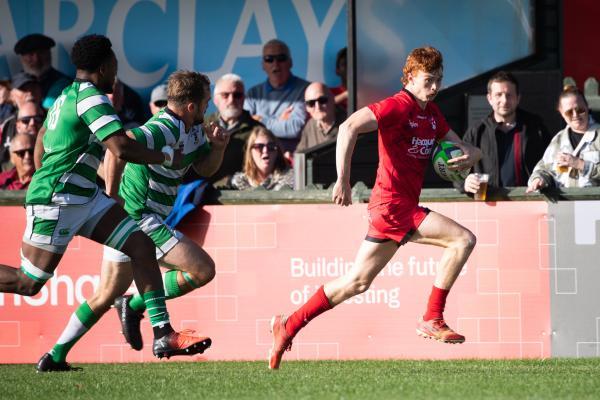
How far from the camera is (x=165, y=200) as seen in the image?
9.00m

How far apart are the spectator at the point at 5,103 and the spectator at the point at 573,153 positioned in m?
5.80

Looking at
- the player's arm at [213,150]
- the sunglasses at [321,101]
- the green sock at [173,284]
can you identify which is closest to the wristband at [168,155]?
the player's arm at [213,150]

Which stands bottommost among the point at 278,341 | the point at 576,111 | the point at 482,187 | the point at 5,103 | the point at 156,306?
the point at 278,341

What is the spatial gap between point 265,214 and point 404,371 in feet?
7.08

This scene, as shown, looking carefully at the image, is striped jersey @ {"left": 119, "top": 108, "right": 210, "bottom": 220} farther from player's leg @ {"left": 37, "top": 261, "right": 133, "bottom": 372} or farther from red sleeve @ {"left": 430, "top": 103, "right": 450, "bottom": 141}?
red sleeve @ {"left": 430, "top": 103, "right": 450, "bottom": 141}

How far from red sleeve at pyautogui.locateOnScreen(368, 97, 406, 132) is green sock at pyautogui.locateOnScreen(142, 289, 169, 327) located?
1.75m

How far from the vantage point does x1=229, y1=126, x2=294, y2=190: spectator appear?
35.8ft

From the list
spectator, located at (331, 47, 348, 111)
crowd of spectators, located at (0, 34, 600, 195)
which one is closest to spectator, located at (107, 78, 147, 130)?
crowd of spectators, located at (0, 34, 600, 195)

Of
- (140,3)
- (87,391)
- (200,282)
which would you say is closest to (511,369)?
(200,282)

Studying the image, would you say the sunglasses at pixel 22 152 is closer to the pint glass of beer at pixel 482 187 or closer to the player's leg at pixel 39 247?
the player's leg at pixel 39 247

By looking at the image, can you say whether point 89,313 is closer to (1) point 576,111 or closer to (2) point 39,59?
(1) point 576,111

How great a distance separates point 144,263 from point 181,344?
554 mm

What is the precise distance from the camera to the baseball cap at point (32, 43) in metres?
13.2

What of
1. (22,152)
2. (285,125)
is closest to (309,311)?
(22,152)
